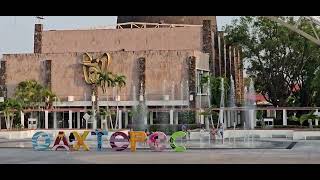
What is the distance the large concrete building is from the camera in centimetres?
6059

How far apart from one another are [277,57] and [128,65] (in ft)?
46.7

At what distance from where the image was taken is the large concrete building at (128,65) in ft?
199

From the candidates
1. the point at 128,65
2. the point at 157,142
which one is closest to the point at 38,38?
the point at 128,65

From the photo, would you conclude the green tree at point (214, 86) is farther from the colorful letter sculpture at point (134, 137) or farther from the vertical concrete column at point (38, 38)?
the colorful letter sculpture at point (134, 137)

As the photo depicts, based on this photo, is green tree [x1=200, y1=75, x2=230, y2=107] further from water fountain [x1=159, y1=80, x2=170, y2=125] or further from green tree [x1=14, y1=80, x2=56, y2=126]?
green tree [x1=14, y1=80, x2=56, y2=126]

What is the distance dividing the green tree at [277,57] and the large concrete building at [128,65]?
444 centimetres

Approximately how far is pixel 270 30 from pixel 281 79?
470 cm

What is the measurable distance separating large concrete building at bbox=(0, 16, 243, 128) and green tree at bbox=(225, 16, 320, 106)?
444cm

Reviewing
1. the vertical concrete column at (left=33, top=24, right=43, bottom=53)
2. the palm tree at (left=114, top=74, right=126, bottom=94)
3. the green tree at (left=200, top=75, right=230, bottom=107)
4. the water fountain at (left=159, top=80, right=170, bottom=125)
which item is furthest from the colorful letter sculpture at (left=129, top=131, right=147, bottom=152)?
the vertical concrete column at (left=33, top=24, right=43, bottom=53)
